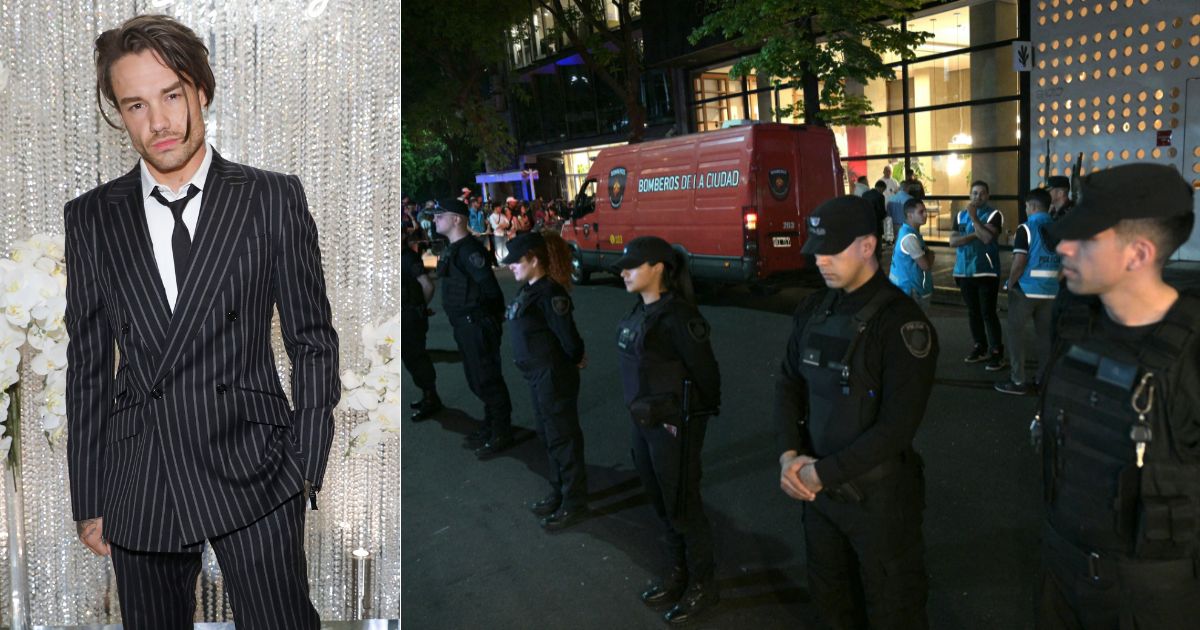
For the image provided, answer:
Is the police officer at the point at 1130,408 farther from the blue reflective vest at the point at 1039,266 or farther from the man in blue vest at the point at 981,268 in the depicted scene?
the man in blue vest at the point at 981,268

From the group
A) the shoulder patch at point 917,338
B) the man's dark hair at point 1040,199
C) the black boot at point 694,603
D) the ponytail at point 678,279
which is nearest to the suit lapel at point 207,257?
the shoulder patch at point 917,338

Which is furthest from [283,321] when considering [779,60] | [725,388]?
[779,60]

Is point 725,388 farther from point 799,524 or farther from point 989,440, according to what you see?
point 799,524

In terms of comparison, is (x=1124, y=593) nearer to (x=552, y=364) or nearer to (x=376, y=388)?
(x=376, y=388)

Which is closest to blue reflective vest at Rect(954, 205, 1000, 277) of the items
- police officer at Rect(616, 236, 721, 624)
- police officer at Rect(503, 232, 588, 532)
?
police officer at Rect(503, 232, 588, 532)

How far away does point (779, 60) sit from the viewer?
14.3 m

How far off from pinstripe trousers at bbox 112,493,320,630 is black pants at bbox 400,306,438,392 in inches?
200

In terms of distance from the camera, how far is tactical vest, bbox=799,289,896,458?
109 inches

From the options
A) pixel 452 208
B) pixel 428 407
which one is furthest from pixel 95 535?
pixel 428 407

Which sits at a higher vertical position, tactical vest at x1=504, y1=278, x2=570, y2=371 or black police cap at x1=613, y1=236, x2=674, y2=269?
black police cap at x1=613, y1=236, x2=674, y2=269

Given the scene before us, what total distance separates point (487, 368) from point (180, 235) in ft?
14.5

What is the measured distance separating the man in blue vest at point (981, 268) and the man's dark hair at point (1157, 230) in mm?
5457

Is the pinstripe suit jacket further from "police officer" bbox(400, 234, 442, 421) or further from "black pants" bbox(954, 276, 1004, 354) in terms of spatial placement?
"black pants" bbox(954, 276, 1004, 354)

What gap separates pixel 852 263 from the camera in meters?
2.85
